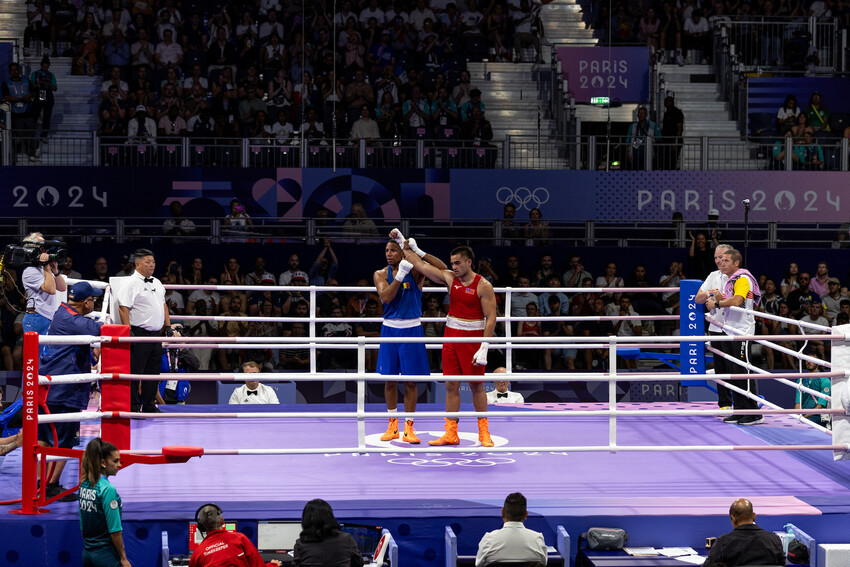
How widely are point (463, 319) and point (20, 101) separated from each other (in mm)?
10989

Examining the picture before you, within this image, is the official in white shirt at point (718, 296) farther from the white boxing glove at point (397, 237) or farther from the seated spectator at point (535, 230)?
the seated spectator at point (535, 230)

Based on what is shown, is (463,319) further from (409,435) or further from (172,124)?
(172,124)

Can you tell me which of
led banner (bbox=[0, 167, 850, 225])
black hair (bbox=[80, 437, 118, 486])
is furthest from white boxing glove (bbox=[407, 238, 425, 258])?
led banner (bbox=[0, 167, 850, 225])

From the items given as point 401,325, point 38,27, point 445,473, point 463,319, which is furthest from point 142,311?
point 38,27

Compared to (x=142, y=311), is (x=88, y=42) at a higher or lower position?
higher

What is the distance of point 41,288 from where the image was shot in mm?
8102

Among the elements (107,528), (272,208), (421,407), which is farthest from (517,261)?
(107,528)

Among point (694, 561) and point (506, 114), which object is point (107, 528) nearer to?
point (694, 561)

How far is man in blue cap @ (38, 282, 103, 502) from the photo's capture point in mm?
7207

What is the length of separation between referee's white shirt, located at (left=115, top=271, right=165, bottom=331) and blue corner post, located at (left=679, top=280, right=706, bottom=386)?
4.86 meters

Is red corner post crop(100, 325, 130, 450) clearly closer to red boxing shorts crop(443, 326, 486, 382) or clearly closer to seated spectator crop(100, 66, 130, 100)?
red boxing shorts crop(443, 326, 486, 382)

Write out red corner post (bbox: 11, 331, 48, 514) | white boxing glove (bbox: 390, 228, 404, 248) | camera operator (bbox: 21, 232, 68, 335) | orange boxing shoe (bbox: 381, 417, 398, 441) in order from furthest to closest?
orange boxing shoe (bbox: 381, 417, 398, 441) < white boxing glove (bbox: 390, 228, 404, 248) < camera operator (bbox: 21, 232, 68, 335) < red corner post (bbox: 11, 331, 48, 514)

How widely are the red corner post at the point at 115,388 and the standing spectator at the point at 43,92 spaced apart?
1088 centimetres

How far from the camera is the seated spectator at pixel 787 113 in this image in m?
18.0
